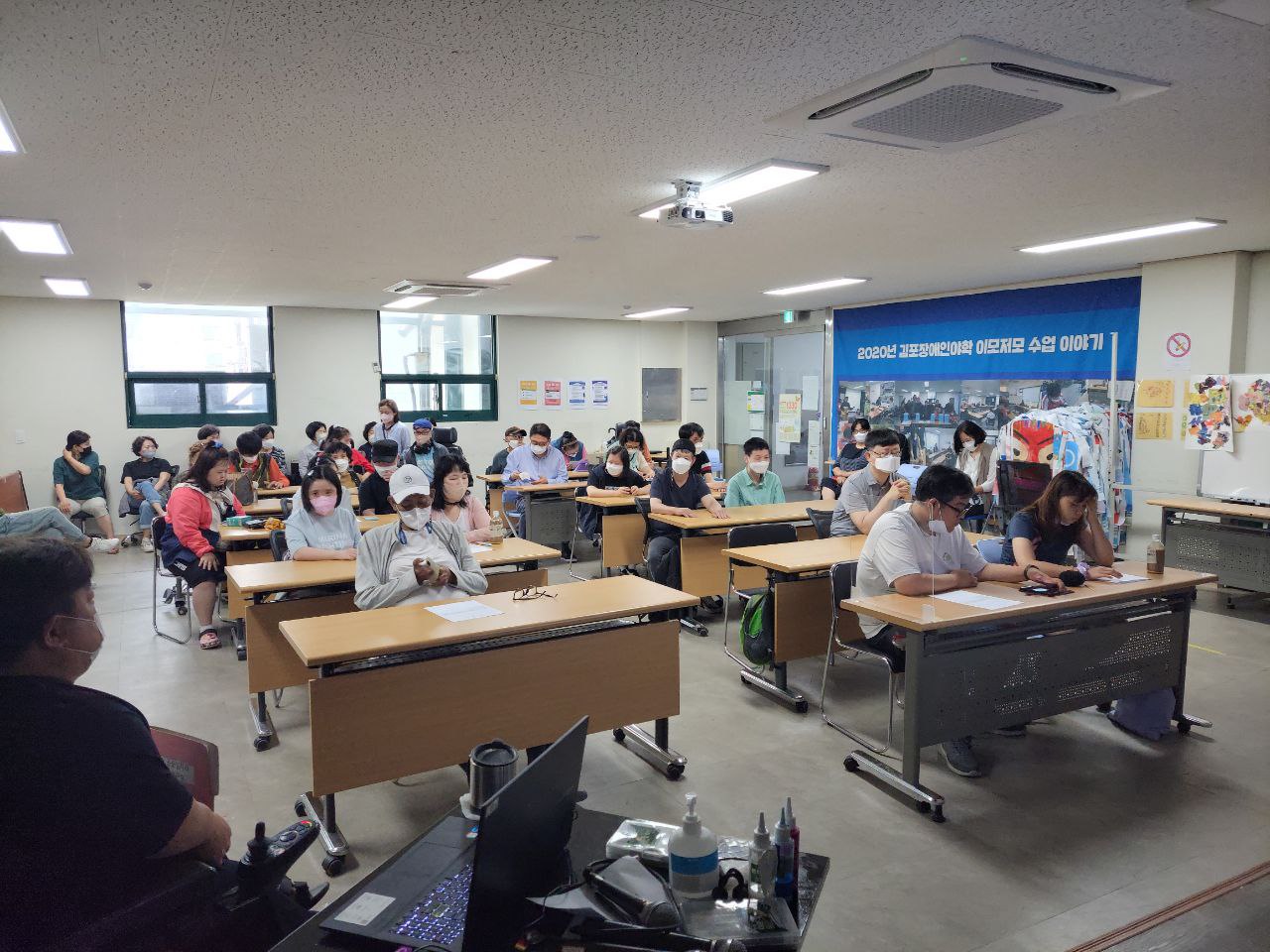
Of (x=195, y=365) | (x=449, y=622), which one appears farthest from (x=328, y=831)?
(x=195, y=365)

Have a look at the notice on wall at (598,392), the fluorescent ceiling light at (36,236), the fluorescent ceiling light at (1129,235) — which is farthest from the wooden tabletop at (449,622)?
the notice on wall at (598,392)

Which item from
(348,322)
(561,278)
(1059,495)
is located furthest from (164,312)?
(1059,495)

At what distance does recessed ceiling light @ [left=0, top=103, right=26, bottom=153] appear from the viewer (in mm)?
3131

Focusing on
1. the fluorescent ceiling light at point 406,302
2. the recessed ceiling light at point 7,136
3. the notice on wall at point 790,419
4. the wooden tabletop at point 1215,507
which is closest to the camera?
the recessed ceiling light at point 7,136

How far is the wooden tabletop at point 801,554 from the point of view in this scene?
14.4ft

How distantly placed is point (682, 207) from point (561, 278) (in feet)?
12.4

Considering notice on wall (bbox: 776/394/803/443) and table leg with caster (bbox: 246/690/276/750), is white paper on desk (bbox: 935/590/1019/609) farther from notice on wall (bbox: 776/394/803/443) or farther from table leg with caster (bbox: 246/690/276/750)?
notice on wall (bbox: 776/394/803/443)

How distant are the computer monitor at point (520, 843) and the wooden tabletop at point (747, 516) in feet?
14.1

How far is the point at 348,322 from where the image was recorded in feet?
35.7

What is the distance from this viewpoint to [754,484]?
6660 millimetres

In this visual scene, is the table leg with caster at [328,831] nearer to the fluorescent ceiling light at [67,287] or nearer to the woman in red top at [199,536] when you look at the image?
the woman in red top at [199,536]

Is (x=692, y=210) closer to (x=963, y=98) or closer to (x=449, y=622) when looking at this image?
(x=963, y=98)

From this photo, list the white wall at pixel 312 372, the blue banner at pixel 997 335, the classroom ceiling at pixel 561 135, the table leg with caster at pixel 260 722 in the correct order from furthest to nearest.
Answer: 1. the white wall at pixel 312 372
2. the blue banner at pixel 997 335
3. the table leg with caster at pixel 260 722
4. the classroom ceiling at pixel 561 135

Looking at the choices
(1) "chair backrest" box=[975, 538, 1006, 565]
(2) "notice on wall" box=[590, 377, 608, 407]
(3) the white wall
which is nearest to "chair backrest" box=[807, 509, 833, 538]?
(1) "chair backrest" box=[975, 538, 1006, 565]
